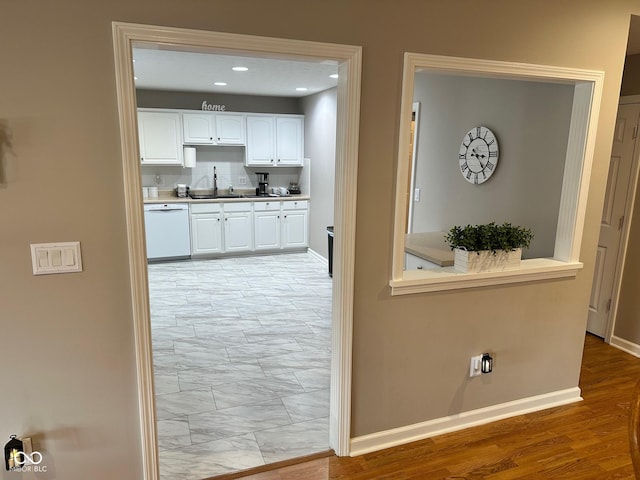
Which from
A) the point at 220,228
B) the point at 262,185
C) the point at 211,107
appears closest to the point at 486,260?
the point at 220,228

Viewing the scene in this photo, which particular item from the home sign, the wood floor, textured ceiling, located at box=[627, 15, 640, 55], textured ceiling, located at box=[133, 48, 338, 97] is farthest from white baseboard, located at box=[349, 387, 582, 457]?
the home sign

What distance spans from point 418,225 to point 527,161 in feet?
4.86

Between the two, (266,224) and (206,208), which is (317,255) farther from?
(206,208)

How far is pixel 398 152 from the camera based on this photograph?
217 centimetres

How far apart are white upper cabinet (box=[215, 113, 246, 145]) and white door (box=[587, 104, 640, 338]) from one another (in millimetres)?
4749

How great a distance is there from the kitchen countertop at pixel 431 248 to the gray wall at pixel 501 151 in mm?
423

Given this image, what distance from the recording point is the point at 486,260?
99.3 inches

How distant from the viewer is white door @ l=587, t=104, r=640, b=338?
359cm

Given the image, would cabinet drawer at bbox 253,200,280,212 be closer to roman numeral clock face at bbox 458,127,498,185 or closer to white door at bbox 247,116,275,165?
white door at bbox 247,116,275,165

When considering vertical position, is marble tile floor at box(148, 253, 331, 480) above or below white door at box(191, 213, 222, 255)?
below

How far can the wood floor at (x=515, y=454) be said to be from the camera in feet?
7.59

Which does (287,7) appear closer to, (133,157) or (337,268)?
(133,157)

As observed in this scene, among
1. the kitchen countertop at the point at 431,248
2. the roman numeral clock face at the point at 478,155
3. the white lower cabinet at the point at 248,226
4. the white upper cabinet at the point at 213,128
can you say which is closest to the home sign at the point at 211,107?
the white upper cabinet at the point at 213,128

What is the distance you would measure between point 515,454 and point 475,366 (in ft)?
1.60
